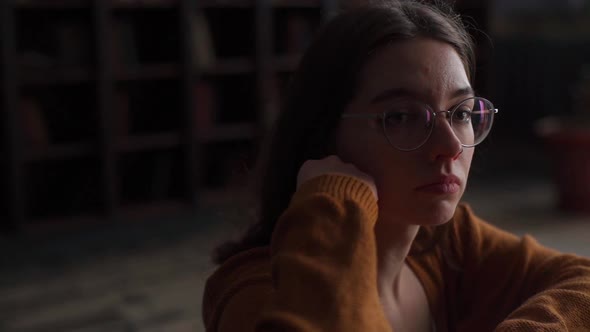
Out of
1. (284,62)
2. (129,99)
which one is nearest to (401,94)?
(129,99)

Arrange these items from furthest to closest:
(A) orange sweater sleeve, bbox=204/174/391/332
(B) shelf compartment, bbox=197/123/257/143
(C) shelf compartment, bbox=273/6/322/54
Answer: (C) shelf compartment, bbox=273/6/322/54
(B) shelf compartment, bbox=197/123/257/143
(A) orange sweater sleeve, bbox=204/174/391/332

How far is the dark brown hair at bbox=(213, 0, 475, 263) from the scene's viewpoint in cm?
89

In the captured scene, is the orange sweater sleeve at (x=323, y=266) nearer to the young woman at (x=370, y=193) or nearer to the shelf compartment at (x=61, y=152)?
the young woman at (x=370, y=193)

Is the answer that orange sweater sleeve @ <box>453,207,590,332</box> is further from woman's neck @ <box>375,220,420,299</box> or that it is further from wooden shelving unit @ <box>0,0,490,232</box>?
wooden shelving unit @ <box>0,0,490,232</box>

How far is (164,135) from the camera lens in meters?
3.62

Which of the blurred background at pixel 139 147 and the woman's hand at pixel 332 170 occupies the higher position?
the woman's hand at pixel 332 170

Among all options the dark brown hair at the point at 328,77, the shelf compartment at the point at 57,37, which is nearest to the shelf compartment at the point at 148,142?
the shelf compartment at the point at 57,37

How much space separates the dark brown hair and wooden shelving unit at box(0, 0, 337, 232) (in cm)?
247

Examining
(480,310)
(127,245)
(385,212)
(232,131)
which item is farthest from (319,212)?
(232,131)

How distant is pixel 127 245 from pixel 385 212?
2694 mm

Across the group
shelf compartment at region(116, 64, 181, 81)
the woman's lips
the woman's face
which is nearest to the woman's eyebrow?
the woman's face

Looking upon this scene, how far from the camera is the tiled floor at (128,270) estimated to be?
2588 millimetres

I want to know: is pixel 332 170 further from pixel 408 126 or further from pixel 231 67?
pixel 231 67

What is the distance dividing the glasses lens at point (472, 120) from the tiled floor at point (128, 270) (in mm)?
1730
